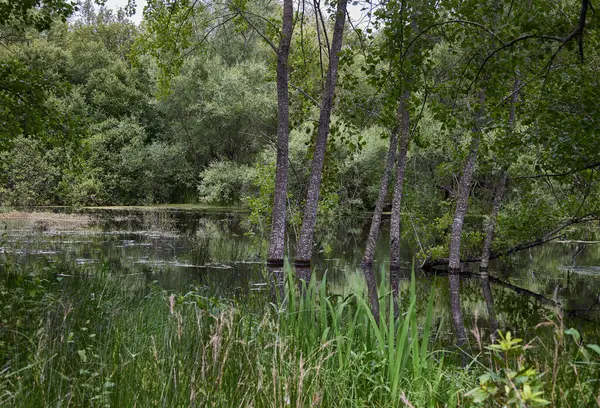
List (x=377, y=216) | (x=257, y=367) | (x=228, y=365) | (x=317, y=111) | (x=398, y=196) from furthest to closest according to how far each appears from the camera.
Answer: (x=317, y=111) → (x=398, y=196) → (x=377, y=216) → (x=228, y=365) → (x=257, y=367)

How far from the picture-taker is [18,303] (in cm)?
565

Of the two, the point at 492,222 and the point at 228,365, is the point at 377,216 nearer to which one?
the point at 492,222

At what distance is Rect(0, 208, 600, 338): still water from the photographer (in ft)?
38.2

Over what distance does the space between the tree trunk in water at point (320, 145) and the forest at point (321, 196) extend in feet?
0.17

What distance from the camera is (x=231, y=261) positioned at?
16.1 meters

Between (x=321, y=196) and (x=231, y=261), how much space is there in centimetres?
294

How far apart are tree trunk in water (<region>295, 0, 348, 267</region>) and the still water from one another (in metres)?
1.05

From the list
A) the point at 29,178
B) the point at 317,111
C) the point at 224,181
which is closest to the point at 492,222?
the point at 317,111

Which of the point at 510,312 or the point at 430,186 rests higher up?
the point at 430,186

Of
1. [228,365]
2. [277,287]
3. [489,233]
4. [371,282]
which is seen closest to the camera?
[228,365]

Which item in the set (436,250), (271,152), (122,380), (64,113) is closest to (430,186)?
(436,250)

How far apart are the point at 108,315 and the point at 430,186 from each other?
17734 millimetres

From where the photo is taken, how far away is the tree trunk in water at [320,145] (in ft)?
40.5

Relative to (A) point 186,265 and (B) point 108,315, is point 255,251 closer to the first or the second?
(A) point 186,265
